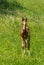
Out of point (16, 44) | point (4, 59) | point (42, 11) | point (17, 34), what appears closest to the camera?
point (4, 59)

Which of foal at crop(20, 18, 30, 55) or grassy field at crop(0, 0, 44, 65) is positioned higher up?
foal at crop(20, 18, 30, 55)

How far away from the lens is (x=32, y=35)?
21.0m

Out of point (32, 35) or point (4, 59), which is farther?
point (32, 35)

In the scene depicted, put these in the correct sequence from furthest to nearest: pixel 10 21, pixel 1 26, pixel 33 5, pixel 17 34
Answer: pixel 33 5
pixel 10 21
pixel 1 26
pixel 17 34

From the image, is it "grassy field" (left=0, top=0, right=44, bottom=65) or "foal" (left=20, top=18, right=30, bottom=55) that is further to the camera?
"foal" (left=20, top=18, right=30, bottom=55)

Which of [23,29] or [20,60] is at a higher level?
[23,29]

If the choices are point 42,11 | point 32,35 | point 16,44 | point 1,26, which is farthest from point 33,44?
point 42,11

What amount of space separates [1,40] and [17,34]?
A: 2.15 meters

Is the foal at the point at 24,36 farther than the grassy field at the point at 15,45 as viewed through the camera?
Yes

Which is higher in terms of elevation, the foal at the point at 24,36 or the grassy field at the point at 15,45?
the foal at the point at 24,36

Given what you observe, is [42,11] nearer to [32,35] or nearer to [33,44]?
[32,35]

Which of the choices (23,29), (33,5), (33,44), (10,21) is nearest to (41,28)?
(10,21)

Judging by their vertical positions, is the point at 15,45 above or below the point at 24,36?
below

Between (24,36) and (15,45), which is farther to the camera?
(15,45)
